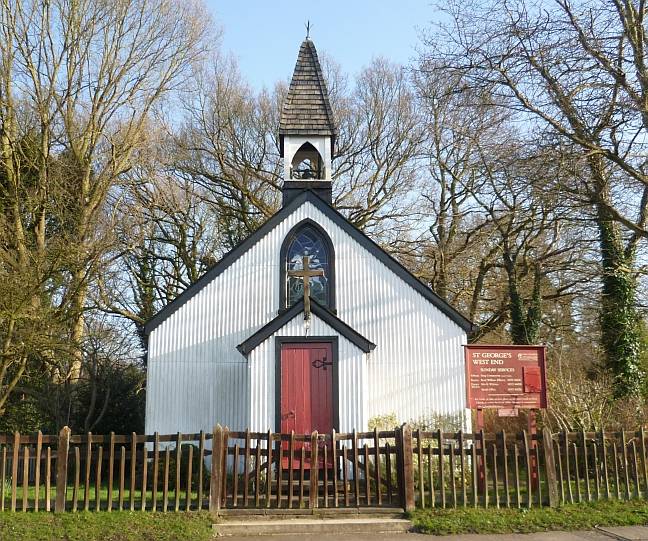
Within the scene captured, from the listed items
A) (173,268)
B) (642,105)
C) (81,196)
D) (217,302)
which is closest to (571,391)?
(642,105)

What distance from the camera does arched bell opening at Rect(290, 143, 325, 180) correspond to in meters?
18.0

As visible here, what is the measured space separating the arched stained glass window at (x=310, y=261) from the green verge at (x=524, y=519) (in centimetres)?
687

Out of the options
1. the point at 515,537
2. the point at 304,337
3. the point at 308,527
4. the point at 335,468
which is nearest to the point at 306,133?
the point at 304,337

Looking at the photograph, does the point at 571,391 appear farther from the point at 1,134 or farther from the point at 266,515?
the point at 1,134

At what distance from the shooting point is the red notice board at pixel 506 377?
13.5m

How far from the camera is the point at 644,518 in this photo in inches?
409

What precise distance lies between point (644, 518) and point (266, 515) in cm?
591

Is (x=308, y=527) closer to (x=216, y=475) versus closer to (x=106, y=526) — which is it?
(x=216, y=475)

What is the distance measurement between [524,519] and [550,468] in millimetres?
1218

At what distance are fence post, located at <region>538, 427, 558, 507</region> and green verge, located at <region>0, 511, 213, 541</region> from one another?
5542 mm

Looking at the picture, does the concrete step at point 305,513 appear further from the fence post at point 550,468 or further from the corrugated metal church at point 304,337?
the corrugated metal church at point 304,337

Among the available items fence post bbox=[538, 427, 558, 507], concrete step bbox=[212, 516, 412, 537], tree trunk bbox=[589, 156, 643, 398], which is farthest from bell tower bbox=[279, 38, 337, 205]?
concrete step bbox=[212, 516, 412, 537]

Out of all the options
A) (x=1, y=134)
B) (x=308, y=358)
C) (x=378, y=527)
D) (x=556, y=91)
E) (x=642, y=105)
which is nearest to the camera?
(x=378, y=527)

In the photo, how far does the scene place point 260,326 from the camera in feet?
52.6
